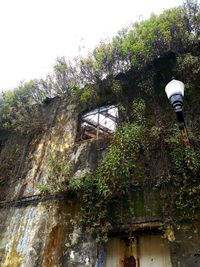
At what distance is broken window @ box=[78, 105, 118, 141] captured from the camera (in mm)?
7672

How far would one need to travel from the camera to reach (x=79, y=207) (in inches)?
255

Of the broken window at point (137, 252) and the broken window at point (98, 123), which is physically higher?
the broken window at point (98, 123)

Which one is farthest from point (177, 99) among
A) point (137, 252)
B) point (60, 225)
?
point (60, 225)

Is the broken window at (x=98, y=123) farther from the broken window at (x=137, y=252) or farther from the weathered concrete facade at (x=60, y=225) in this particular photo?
the broken window at (x=137, y=252)

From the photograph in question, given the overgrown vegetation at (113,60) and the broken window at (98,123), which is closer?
the overgrown vegetation at (113,60)

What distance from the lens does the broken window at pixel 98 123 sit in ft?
25.2

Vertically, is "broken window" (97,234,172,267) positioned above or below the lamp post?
below

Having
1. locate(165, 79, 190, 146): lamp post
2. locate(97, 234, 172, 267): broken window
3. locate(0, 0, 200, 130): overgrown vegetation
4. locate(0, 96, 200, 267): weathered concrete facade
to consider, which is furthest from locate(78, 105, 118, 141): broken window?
locate(97, 234, 172, 267): broken window

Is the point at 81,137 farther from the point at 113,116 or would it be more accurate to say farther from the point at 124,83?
the point at 124,83

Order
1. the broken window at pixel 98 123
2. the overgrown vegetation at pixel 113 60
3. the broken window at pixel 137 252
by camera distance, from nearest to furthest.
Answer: the broken window at pixel 137 252 < the overgrown vegetation at pixel 113 60 < the broken window at pixel 98 123

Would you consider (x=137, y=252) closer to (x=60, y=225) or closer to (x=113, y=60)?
(x=60, y=225)

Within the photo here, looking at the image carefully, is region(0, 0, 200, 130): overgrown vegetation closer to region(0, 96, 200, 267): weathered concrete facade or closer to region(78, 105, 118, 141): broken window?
region(78, 105, 118, 141): broken window

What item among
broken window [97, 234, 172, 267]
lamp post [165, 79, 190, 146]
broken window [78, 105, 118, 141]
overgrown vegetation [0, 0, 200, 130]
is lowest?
broken window [97, 234, 172, 267]

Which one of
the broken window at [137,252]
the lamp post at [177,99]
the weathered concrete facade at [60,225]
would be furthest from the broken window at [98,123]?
the broken window at [137,252]
